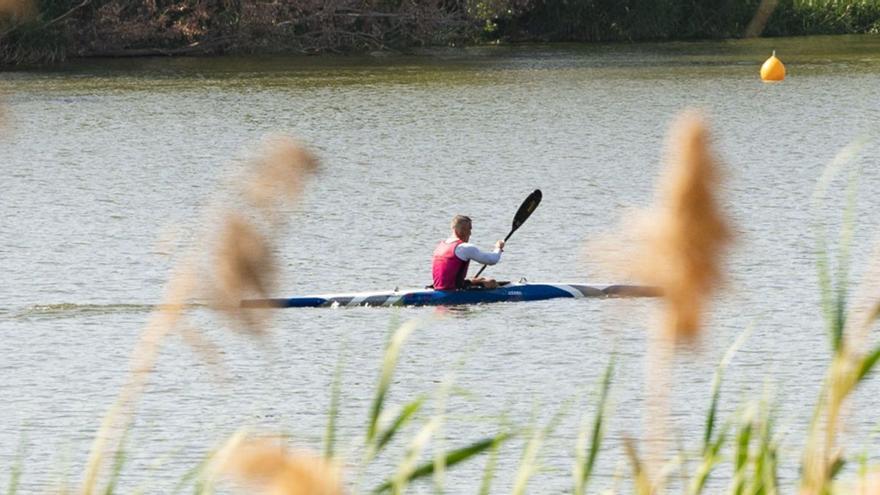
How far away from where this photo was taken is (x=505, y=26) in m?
51.8

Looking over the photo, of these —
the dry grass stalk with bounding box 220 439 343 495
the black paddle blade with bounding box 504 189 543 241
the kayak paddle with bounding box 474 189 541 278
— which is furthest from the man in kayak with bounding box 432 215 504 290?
the dry grass stalk with bounding box 220 439 343 495

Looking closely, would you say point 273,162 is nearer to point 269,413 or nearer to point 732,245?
point 732,245

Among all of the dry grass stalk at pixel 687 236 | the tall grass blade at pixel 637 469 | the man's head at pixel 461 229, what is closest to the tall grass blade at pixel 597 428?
the tall grass blade at pixel 637 469

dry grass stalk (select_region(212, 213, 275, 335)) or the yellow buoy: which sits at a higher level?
dry grass stalk (select_region(212, 213, 275, 335))

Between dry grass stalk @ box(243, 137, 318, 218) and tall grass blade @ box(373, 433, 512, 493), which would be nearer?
dry grass stalk @ box(243, 137, 318, 218)

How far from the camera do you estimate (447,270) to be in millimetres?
15023

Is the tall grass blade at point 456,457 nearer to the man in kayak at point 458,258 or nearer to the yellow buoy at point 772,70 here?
the man in kayak at point 458,258

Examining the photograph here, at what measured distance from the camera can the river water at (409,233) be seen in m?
10.3

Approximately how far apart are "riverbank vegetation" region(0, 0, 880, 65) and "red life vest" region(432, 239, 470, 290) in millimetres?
27606

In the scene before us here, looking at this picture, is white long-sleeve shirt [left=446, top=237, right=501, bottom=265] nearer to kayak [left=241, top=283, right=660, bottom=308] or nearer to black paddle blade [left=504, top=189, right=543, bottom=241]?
kayak [left=241, top=283, right=660, bottom=308]

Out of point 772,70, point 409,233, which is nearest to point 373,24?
point 772,70

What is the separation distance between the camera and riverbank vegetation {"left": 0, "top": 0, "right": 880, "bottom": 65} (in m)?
45.8

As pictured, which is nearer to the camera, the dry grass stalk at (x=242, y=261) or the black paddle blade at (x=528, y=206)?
the dry grass stalk at (x=242, y=261)

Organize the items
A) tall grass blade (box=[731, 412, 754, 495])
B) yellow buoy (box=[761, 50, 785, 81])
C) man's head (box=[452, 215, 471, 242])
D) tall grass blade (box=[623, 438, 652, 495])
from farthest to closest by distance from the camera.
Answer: yellow buoy (box=[761, 50, 785, 81])
man's head (box=[452, 215, 471, 242])
tall grass blade (box=[731, 412, 754, 495])
tall grass blade (box=[623, 438, 652, 495])
